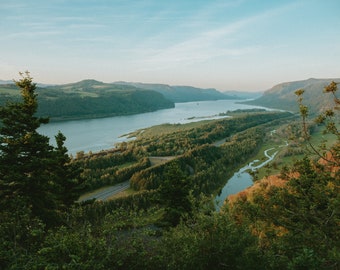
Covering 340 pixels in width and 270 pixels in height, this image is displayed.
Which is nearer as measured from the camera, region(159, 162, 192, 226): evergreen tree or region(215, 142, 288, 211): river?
region(159, 162, 192, 226): evergreen tree

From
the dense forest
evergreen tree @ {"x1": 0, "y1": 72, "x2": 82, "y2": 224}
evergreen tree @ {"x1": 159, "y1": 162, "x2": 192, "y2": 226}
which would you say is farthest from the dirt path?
evergreen tree @ {"x1": 0, "y1": 72, "x2": 82, "y2": 224}

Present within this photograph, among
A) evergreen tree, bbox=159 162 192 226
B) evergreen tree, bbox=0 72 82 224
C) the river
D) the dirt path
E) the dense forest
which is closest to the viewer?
the dense forest

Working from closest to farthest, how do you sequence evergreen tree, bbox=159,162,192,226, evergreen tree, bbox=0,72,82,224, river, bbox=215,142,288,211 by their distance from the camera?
evergreen tree, bbox=0,72,82,224, evergreen tree, bbox=159,162,192,226, river, bbox=215,142,288,211

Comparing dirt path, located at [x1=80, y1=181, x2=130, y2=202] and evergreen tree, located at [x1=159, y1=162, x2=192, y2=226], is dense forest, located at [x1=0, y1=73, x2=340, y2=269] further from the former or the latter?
dirt path, located at [x1=80, y1=181, x2=130, y2=202]

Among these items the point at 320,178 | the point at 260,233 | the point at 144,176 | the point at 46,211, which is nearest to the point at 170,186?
the point at 46,211

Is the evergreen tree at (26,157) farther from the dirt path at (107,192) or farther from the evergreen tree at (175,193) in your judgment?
the dirt path at (107,192)

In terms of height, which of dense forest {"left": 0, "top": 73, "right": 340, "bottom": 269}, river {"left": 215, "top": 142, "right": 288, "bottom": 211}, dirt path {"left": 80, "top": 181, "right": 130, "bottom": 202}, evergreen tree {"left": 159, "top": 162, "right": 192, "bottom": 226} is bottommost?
river {"left": 215, "top": 142, "right": 288, "bottom": 211}

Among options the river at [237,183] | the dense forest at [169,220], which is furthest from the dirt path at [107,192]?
the dense forest at [169,220]

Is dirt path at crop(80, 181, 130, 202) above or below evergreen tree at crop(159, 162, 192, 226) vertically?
below

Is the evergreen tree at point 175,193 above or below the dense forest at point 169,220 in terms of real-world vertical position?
below

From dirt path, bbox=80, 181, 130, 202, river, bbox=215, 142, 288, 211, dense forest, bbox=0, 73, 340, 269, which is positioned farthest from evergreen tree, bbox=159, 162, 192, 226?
dirt path, bbox=80, 181, 130, 202

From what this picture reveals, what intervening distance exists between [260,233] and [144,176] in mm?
67592

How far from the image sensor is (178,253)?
10.3 meters

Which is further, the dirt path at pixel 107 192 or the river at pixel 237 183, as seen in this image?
the river at pixel 237 183
